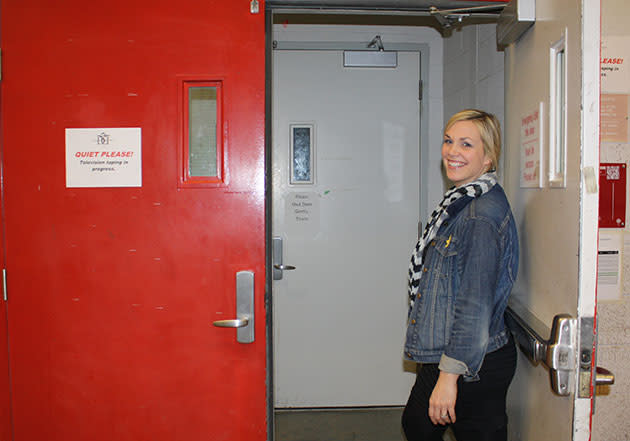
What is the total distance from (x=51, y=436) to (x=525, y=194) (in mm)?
1803

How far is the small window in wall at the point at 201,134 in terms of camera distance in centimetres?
159

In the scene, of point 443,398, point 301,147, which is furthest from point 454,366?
point 301,147

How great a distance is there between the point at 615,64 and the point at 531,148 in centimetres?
61

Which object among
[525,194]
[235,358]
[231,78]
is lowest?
[235,358]

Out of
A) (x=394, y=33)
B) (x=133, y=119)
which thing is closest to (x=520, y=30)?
(x=133, y=119)

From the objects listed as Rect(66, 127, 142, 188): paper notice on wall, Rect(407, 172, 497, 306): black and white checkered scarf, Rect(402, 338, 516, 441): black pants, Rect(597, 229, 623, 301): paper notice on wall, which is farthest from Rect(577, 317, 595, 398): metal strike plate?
Rect(66, 127, 142, 188): paper notice on wall

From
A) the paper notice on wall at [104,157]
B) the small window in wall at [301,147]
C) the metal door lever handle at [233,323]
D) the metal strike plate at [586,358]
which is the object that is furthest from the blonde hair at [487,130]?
the small window in wall at [301,147]

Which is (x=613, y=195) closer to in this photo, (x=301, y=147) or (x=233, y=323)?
(x=233, y=323)

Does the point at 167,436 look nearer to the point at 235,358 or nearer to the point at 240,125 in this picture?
the point at 235,358

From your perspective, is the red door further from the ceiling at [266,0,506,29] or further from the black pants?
the black pants

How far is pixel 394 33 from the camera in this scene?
114 inches

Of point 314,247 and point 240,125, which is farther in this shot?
point 314,247

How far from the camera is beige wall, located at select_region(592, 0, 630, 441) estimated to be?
1.69m

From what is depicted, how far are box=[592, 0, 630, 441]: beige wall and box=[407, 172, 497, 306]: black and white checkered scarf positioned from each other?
56 centimetres
